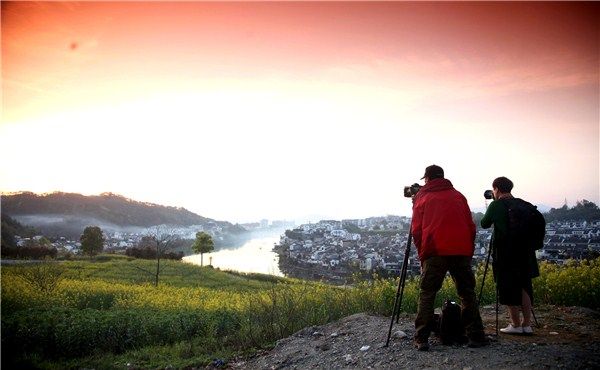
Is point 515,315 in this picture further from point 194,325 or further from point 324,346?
point 194,325

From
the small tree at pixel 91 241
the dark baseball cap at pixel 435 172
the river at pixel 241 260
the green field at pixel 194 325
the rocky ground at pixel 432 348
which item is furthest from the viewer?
the small tree at pixel 91 241

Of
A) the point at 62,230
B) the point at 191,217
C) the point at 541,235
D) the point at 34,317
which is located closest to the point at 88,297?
the point at 34,317

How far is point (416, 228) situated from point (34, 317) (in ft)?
30.2

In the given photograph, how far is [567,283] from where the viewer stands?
28.0ft

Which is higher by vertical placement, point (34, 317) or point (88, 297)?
point (34, 317)

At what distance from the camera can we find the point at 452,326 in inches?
210

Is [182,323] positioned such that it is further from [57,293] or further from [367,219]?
[367,219]

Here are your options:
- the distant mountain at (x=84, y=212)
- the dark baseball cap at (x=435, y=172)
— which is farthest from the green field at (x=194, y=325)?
the distant mountain at (x=84, y=212)

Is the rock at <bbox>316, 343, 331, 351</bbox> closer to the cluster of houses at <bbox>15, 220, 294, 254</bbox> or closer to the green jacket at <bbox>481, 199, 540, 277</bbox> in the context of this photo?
the green jacket at <bbox>481, 199, 540, 277</bbox>

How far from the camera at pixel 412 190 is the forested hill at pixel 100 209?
106693mm

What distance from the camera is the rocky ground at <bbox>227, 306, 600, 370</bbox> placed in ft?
15.2

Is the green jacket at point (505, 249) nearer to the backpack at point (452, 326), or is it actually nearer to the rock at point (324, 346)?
the backpack at point (452, 326)

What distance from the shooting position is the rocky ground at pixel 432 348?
15.2ft

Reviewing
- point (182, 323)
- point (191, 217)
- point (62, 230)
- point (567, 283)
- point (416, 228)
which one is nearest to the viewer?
point (416, 228)
